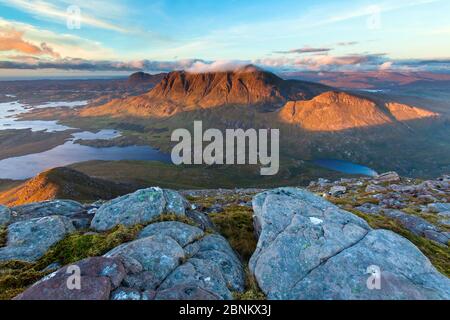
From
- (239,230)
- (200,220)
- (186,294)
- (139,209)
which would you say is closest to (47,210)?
(139,209)

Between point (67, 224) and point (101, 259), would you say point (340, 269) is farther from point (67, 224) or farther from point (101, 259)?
point (67, 224)

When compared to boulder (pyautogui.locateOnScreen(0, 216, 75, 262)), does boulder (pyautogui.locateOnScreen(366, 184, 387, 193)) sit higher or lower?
lower

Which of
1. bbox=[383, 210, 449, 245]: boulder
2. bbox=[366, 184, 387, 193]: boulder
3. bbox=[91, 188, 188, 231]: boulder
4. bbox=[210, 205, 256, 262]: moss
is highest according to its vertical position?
bbox=[91, 188, 188, 231]: boulder

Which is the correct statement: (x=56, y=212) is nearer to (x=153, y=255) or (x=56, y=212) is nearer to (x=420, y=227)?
(x=153, y=255)

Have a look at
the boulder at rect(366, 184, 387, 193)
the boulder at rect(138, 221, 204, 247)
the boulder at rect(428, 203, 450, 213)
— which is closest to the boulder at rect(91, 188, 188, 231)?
the boulder at rect(138, 221, 204, 247)

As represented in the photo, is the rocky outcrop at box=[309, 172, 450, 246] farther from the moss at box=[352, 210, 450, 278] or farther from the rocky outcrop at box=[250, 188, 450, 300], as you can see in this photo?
the rocky outcrop at box=[250, 188, 450, 300]
